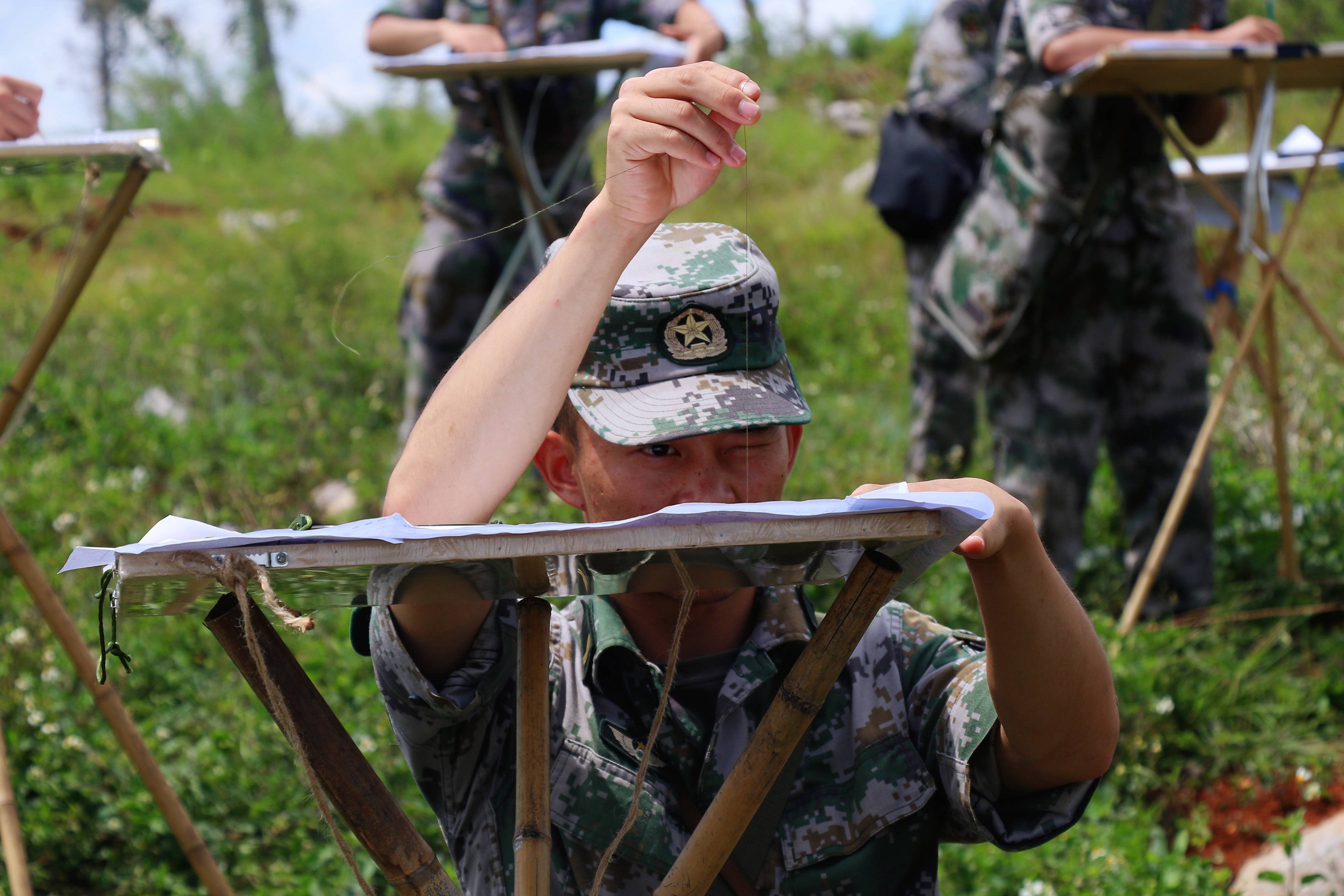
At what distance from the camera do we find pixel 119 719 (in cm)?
207

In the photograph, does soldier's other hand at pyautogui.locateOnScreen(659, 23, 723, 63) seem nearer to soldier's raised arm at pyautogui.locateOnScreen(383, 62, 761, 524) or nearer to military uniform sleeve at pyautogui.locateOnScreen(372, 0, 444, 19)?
military uniform sleeve at pyautogui.locateOnScreen(372, 0, 444, 19)

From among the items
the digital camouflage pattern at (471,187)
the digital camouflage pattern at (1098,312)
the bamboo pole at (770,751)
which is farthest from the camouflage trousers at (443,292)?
the bamboo pole at (770,751)

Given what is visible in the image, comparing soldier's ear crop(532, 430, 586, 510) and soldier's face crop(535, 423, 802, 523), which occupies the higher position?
soldier's face crop(535, 423, 802, 523)

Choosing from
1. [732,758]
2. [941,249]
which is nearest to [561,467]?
[732,758]

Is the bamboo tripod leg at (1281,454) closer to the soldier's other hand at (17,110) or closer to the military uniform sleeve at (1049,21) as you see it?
the military uniform sleeve at (1049,21)

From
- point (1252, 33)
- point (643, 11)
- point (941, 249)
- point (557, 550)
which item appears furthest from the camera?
point (941, 249)

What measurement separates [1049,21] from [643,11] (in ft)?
4.18

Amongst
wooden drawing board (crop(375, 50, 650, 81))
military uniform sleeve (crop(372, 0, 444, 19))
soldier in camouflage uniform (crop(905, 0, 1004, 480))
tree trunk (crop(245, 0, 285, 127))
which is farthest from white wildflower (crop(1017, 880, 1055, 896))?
tree trunk (crop(245, 0, 285, 127))

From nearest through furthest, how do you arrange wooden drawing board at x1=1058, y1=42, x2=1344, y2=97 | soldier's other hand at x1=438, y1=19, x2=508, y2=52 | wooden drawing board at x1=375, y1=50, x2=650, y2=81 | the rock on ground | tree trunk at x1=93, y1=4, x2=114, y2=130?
the rock on ground
wooden drawing board at x1=1058, y1=42, x2=1344, y2=97
wooden drawing board at x1=375, y1=50, x2=650, y2=81
soldier's other hand at x1=438, y1=19, x2=508, y2=52
tree trunk at x1=93, y1=4, x2=114, y2=130

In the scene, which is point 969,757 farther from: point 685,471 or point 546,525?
point 546,525

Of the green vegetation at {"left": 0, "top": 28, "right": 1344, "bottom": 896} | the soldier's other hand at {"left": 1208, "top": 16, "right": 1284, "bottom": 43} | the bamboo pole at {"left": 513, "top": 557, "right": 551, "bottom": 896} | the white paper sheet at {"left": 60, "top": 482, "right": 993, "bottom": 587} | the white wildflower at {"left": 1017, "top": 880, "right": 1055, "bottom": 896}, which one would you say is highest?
the soldier's other hand at {"left": 1208, "top": 16, "right": 1284, "bottom": 43}

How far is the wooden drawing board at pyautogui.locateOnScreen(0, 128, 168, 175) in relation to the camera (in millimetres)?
2023

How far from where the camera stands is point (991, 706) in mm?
1345

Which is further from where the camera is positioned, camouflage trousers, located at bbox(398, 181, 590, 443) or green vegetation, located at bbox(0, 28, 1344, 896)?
camouflage trousers, located at bbox(398, 181, 590, 443)
